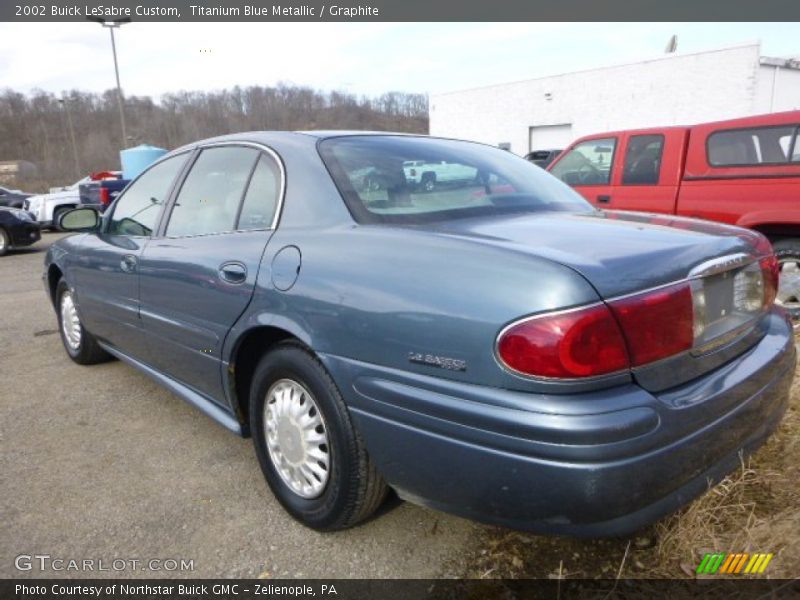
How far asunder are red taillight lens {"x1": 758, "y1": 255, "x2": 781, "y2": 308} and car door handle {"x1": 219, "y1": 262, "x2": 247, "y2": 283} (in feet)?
6.45

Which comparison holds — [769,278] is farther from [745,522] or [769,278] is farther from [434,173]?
A: [434,173]

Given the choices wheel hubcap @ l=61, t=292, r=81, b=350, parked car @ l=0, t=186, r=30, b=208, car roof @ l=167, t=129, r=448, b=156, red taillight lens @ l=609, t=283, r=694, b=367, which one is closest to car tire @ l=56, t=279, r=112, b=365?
wheel hubcap @ l=61, t=292, r=81, b=350

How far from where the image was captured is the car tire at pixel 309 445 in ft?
6.71

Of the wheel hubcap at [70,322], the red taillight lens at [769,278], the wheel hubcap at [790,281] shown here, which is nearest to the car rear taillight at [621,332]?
the red taillight lens at [769,278]

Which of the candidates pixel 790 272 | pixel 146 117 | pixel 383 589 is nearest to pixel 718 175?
pixel 790 272

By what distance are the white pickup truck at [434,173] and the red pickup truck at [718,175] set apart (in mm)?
3228

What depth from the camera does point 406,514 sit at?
2.42 metres

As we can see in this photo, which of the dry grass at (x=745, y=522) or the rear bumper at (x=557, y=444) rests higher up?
the rear bumper at (x=557, y=444)

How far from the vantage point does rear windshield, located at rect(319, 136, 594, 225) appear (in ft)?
7.38

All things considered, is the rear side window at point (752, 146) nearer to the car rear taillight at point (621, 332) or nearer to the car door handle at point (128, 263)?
the car rear taillight at point (621, 332)

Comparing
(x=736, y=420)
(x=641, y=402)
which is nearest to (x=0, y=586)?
(x=641, y=402)

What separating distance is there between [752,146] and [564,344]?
14.5ft

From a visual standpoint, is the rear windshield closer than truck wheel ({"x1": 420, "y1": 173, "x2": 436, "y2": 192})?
Yes

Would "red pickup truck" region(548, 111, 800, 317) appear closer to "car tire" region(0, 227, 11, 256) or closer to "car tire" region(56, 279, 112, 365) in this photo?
"car tire" region(56, 279, 112, 365)
